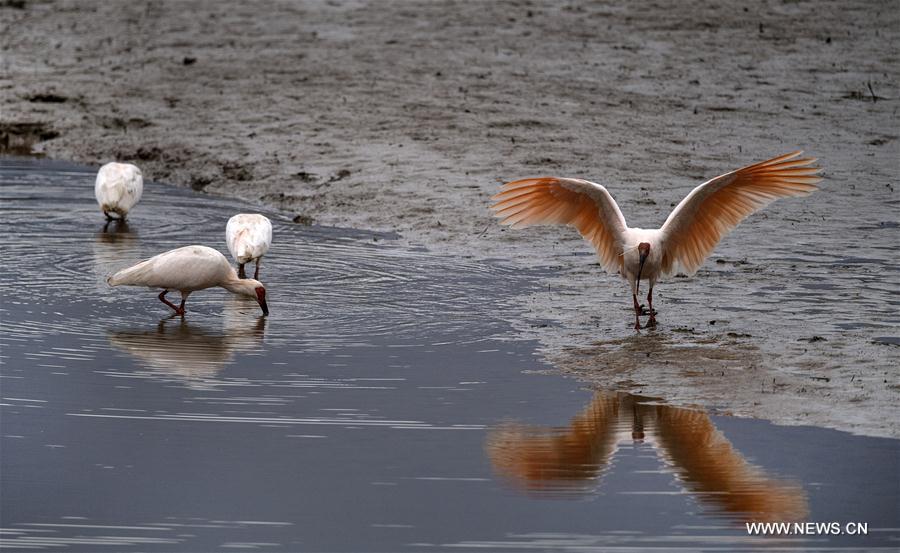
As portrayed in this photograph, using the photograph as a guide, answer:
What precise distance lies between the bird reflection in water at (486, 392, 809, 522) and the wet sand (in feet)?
1.43

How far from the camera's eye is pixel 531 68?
57.9 ft

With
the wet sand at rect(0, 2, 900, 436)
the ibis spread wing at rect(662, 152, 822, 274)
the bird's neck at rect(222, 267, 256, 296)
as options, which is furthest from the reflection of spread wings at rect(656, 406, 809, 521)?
the bird's neck at rect(222, 267, 256, 296)

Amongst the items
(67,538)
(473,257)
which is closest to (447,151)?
(473,257)

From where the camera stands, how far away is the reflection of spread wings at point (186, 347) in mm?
8242

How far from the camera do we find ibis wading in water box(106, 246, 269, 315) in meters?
9.59

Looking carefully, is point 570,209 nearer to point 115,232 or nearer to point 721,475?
point 721,475

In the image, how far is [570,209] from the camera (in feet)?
32.0

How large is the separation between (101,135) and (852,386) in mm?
10250

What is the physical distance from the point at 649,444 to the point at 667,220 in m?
2.75

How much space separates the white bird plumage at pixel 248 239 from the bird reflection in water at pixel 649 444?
3718mm

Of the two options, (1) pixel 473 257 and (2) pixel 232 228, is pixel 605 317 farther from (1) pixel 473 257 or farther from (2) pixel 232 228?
(2) pixel 232 228

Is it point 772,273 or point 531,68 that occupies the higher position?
point 531,68

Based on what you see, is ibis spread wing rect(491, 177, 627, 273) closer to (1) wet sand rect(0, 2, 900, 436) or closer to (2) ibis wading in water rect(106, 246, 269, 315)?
(1) wet sand rect(0, 2, 900, 436)

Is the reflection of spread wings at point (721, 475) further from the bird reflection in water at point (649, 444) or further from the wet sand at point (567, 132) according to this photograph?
the wet sand at point (567, 132)
